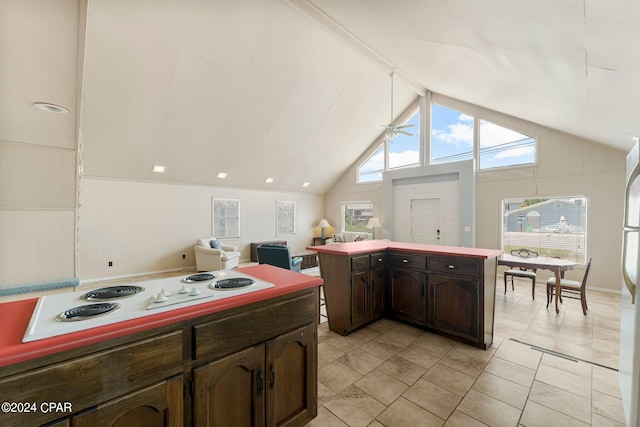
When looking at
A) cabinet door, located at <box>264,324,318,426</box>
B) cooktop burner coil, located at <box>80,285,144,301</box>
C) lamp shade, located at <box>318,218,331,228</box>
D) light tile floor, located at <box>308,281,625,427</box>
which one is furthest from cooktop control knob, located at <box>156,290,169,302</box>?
lamp shade, located at <box>318,218,331,228</box>

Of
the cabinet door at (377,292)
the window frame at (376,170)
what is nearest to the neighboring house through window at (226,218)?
the window frame at (376,170)

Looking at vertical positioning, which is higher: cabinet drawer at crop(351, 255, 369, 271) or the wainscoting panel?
the wainscoting panel

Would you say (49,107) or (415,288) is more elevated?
(49,107)

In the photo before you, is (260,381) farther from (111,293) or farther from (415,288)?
(415,288)

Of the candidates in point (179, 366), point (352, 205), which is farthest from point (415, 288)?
point (352, 205)

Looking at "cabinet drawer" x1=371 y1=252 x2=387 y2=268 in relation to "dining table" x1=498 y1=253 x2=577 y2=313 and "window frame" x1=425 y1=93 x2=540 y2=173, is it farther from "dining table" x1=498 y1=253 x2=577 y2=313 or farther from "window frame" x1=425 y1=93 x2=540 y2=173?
"window frame" x1=425 y1=93 x2=540 y2=173

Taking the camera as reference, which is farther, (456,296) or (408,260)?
(408,260)

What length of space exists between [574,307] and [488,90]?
3666mm

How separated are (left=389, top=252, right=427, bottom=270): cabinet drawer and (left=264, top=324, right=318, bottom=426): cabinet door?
188 centimetres

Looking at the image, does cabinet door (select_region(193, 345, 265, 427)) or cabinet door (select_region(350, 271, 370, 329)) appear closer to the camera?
cabinet door (select_region(193, 345, 265, 427))

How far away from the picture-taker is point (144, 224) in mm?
6305

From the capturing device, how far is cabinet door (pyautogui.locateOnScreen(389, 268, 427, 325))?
310cm

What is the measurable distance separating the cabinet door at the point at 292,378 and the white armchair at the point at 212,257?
4.96 meters

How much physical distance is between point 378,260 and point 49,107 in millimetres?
3336
